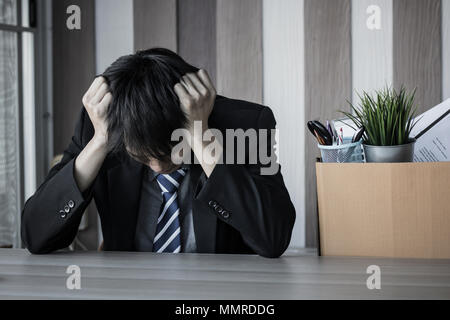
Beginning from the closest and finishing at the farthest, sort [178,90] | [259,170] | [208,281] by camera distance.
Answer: [208,281] → [178,90] → [259,170]

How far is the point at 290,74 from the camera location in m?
2.42

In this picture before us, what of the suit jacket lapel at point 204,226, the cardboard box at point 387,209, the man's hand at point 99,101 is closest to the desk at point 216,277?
the cardboard box at point 387,209

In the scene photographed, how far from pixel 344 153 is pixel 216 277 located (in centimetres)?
48

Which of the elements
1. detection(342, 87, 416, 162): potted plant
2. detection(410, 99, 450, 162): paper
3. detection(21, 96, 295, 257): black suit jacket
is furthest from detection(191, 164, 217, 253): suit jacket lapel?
detection(410, 99, 450, 162): paper

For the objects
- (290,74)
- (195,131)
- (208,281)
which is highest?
(290,74)

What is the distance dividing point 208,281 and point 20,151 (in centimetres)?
197

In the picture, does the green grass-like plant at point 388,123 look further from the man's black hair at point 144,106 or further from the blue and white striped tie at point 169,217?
the blue and white striped tie at point 169,217

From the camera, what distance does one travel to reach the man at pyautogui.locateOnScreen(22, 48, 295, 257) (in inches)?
46.6

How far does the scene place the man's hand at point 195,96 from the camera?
1.20 m

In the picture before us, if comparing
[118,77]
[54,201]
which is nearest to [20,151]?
[54,201]

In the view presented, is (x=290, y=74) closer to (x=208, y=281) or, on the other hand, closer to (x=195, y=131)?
(x=195, y=131)

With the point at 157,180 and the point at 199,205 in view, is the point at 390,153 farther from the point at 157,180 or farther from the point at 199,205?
the point at 157,180

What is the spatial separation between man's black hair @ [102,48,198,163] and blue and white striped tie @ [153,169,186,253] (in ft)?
0.74
